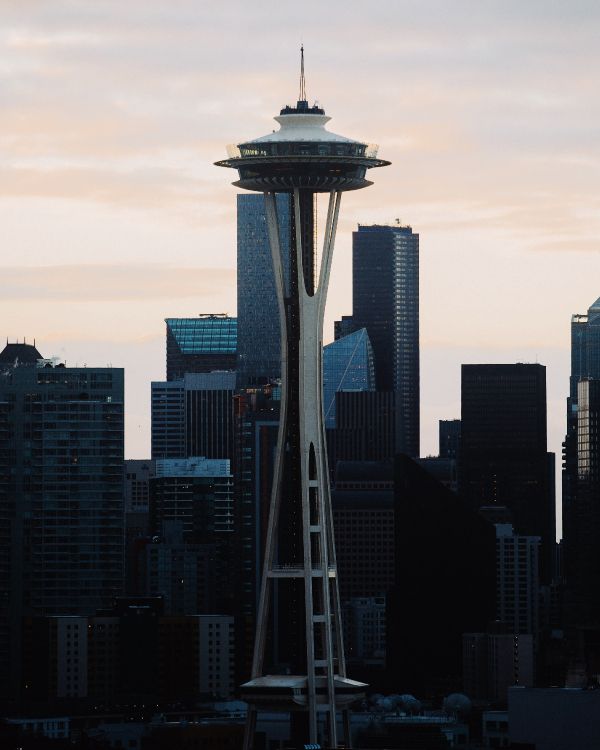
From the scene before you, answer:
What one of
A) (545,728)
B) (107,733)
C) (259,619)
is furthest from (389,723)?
(259,619)

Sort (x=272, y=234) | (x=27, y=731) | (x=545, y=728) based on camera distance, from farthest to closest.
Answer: (x=27, y=731), (x=545, y=728), (x=272, y=234)

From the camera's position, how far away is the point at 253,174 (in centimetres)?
12688

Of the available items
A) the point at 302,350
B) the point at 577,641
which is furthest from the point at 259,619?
the point at 577,641

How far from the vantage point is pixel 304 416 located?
123 meters

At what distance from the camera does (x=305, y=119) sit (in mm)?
128625

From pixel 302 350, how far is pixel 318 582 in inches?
455

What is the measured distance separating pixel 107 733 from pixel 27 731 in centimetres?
894

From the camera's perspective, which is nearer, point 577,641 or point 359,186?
point 359,186

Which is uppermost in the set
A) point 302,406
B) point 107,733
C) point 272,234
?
point 272,234

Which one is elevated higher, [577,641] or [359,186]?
[359,186]

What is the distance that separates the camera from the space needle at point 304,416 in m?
123

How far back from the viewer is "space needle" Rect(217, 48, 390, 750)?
123375 mm

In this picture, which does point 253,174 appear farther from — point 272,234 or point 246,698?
point 246,698

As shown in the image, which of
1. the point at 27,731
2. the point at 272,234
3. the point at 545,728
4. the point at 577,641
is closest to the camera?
the point at 272,234
